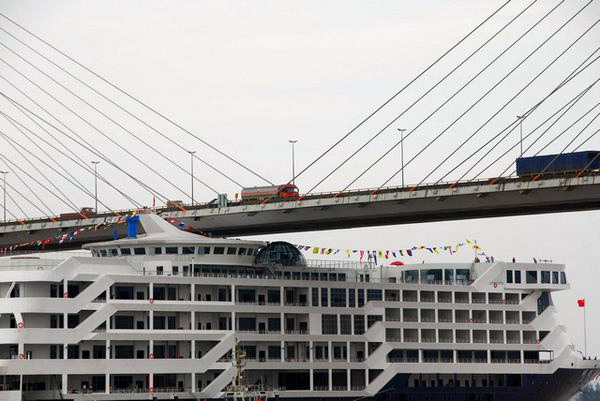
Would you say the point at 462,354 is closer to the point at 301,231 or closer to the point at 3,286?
the point at 301,231

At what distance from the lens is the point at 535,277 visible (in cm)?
8425

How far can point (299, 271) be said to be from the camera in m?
77.9

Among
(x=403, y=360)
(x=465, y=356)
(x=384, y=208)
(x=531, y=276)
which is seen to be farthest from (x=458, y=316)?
(x=384, y=208)

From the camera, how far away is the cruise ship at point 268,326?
69.1 m

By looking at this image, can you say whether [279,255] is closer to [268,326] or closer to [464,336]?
[268,326]

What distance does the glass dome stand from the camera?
76.9 meters

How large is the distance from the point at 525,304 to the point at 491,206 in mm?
11793

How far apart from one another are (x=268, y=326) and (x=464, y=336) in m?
11.3

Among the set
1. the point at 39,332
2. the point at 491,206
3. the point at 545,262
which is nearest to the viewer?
the point at 39,332

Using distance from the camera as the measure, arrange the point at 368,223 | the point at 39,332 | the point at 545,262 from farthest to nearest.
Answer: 1. the point at 545,262
2. the point at 368,223
3. the point at 39,332

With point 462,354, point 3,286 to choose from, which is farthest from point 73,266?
point 462,354

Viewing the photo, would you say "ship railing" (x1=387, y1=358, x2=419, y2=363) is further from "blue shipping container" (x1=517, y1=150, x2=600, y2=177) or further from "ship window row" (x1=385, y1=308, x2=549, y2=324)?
Result: "blue shipping container" (x1=517, y1=150, x2=600, y2=177)

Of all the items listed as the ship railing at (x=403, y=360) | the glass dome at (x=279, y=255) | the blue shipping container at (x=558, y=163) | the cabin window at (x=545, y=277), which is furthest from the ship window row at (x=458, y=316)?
the blue shipping container at (x=558, y=163)

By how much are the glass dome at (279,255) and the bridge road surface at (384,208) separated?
1.98 metres
